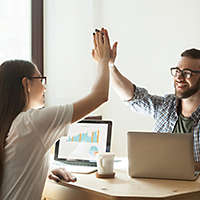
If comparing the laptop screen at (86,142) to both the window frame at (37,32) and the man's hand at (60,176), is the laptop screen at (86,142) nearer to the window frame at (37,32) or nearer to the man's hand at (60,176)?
the man's hand at (60,176)

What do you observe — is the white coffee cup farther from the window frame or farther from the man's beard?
the window frame

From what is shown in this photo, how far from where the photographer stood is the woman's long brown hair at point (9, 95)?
160cm

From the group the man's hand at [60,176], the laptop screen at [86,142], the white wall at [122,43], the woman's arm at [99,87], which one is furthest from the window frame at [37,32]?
the man's hand at [60,176]

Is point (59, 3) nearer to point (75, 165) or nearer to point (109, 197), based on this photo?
point (75, 165)

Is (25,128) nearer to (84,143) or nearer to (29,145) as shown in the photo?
(29,145)

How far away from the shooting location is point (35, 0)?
10.8 ft

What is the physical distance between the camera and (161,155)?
5.82 feet

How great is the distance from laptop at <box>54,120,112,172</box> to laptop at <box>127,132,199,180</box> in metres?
0.36

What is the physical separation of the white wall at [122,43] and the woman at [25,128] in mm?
1764

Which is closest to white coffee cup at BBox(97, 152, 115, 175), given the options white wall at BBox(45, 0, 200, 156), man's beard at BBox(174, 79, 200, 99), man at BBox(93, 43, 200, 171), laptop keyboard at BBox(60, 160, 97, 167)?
laptop keyboard at BBox(60, 160, 97, 167)

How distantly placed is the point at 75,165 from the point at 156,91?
160cm

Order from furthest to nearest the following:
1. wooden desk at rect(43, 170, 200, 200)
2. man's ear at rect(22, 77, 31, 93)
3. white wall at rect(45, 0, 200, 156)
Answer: white wall at rect(45, 0, 200, 156) → man's ear at rect(22, 77, 31, 93) → wooden desk at rect(43, 170, 200, 200)

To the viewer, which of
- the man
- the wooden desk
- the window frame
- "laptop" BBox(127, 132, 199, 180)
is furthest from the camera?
the window frame

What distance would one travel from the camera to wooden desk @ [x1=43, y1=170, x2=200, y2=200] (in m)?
1.51
